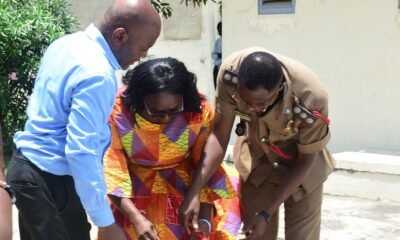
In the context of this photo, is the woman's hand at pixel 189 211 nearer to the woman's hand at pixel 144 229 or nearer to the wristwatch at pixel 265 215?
the woman's hand at pixel 144 229

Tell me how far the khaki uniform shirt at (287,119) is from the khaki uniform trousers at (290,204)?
4 centimetres

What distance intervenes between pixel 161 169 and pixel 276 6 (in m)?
3.29

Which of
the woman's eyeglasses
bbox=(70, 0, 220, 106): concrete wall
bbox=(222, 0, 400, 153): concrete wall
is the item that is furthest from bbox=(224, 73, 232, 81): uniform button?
bbox=(70, 0, 220, 106): concrete wall

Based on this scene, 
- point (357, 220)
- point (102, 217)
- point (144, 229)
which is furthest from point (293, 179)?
point (357, 220)

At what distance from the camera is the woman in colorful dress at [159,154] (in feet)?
8.07

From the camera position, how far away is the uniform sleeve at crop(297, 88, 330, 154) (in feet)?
8.28

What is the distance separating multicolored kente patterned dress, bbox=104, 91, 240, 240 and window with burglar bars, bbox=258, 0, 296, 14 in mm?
3022

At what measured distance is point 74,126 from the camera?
6.25ft

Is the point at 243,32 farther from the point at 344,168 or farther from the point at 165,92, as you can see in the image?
the point at 165,92

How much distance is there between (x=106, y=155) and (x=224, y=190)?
1.87 ft

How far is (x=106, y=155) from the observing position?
2551mm

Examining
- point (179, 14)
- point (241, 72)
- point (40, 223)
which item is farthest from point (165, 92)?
point (179, 14)

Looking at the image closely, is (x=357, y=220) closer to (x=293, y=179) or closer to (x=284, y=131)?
(x=293, y=179)

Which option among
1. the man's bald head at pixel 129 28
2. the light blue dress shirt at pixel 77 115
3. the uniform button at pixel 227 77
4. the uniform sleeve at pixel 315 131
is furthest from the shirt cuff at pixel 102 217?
the uniform sleeve at pixel 315 131
